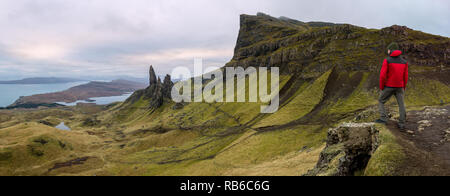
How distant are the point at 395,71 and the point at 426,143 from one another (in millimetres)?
5677

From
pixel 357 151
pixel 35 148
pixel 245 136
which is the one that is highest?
pixel 357 151

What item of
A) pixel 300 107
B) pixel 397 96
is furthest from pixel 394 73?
pixel 300 107

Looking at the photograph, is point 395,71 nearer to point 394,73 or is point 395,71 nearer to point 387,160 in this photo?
point 394,73

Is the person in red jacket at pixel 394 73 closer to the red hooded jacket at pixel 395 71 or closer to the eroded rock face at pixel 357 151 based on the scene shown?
the red hooded jacket at pixel 395 71

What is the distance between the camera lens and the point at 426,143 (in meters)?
14.0

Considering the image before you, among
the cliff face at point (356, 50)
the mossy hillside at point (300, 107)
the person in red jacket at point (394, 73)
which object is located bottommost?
the mossy hillside at point (300, 107)

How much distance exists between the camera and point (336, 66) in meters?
118

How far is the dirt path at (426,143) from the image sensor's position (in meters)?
10.3

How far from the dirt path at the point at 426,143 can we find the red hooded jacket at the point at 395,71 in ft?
12.1

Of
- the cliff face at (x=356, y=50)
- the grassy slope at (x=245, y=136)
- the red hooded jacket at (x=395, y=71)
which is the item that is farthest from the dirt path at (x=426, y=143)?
the cliff face at (x=356, y=50)

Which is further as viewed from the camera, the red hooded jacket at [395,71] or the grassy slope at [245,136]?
the grassy slope at [245,136]
